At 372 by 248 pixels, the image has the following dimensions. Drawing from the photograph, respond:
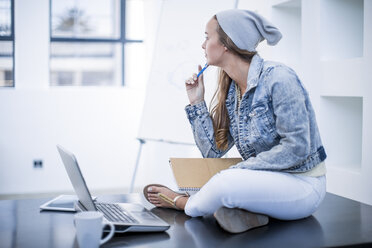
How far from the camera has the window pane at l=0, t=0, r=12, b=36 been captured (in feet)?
14.5

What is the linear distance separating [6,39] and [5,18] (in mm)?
203

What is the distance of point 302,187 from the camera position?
1491mm

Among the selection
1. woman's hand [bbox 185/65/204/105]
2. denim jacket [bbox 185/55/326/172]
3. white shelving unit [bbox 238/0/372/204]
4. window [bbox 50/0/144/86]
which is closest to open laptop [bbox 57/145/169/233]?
denim jacket [bbox 185/55/326/172]

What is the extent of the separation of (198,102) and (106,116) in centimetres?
283

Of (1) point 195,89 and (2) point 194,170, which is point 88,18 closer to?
(1) point 195,89

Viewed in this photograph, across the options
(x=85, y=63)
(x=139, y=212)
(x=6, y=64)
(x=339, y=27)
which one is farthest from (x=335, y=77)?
(x=85, y=63)

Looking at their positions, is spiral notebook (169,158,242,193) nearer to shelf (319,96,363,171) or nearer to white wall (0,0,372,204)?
shelf (319,96,363,171)

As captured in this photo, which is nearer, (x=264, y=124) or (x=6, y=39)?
(x=264, y=124)

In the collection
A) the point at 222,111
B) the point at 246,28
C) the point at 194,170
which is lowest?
the point at 194,170

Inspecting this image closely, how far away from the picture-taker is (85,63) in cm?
548

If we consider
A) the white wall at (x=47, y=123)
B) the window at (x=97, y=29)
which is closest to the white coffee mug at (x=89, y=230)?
the white wall at (x=47, y=123)

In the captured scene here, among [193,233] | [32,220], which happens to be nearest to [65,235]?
[32,220]

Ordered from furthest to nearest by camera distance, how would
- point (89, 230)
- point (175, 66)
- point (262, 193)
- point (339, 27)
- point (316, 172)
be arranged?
point (175, 66), point (339, 27), point (316, 172), point (262, 193), point (89, 230)

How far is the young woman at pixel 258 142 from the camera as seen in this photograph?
4.73 feet
